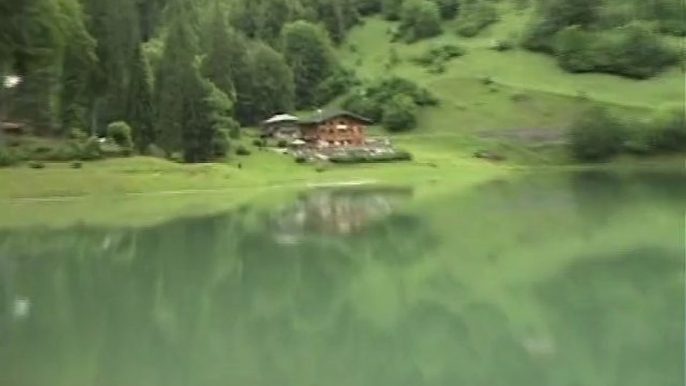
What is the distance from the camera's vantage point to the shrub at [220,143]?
223 feet

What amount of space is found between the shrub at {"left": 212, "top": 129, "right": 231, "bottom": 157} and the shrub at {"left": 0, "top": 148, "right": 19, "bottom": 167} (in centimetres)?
1570

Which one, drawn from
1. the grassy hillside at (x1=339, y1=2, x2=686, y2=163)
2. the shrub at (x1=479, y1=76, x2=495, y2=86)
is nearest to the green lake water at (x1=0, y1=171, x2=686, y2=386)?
the grassy hillside at (x1=339, y1=2, x2=686, y2=163)

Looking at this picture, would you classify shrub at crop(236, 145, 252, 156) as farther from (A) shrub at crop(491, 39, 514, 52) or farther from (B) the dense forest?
(A) shrub at crop(491, 39, 514, 52)

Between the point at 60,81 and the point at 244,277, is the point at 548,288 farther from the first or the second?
the point at 60,81

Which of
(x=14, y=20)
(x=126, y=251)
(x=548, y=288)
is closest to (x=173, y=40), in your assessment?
(x=14, y=20)

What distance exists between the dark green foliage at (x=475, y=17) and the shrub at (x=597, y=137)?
39924mm

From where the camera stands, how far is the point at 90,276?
3009 centimetres

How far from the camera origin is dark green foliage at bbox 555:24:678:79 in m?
105

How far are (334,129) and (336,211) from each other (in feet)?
113

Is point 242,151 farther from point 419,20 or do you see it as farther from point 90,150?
point 419,20

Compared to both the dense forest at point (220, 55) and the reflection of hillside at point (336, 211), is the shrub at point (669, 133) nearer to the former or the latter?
the dense forest at point (220, 55)

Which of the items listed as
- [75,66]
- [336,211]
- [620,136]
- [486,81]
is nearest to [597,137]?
[620,136]

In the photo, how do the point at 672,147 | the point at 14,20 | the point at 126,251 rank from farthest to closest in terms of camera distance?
1. the point at 672,147
2. the point at 14,20
3. the point at 126,251

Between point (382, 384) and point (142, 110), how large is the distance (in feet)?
173
